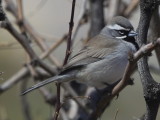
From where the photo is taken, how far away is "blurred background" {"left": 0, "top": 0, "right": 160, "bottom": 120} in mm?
4961

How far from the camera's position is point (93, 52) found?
4.00m

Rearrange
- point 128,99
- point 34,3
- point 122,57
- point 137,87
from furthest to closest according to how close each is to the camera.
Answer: point 34,3 → point 137,87 → point 128,99 → point 122,57

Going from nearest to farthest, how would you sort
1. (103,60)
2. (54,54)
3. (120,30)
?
1. (103,60)
2. (120,30)
3. (54,54)

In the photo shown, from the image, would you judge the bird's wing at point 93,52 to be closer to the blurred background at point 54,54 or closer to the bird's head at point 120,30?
the bird's head at point 120,30

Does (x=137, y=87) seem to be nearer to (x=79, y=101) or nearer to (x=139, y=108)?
(x=139, y=108)

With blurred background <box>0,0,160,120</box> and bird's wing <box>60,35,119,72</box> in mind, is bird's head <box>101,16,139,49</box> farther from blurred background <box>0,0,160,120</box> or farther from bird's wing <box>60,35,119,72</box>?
blurred background <box>0,0,160,120</box>

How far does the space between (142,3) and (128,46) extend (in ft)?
6.41

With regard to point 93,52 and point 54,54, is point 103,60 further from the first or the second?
point 54,54

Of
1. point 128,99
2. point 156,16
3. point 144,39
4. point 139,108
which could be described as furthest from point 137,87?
point 144,39

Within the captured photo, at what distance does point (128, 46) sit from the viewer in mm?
3939

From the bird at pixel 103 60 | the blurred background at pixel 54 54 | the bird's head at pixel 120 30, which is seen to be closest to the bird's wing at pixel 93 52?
the bird at pixel 103 60

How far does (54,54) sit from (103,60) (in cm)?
224

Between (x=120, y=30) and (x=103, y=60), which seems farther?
(x=120, y=30)

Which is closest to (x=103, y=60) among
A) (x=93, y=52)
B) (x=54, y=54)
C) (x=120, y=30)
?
(x=93, y=52)
